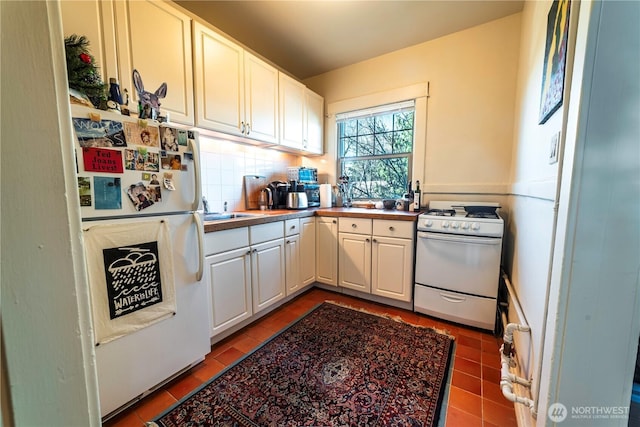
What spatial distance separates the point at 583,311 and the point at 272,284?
6.17ft

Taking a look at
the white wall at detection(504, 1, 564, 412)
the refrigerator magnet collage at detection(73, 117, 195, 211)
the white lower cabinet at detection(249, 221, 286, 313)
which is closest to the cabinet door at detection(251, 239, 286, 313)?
the white lower cabinet at detection(249, 221, 286, 313)

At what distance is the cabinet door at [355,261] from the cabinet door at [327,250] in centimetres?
7

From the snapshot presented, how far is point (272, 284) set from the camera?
2.12 meters

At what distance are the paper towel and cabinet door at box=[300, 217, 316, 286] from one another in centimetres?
43

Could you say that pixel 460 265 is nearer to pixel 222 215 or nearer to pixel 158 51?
pixel 222 215

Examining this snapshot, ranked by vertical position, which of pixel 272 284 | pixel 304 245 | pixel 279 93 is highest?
pixel 279 93

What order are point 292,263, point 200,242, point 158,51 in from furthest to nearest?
point 292,263
point 158,51
point 200,242

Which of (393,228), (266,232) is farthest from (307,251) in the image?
(393,228)

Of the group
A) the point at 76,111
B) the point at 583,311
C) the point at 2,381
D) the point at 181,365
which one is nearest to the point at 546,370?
the point at 583,311

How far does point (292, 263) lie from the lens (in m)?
2.34

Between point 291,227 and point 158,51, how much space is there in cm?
157

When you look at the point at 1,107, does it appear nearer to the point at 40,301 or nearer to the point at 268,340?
the point at 40,301

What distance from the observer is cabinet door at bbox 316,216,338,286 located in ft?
8.28

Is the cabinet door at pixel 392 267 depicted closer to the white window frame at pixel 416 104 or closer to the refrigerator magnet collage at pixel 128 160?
the white window frame at pixel 416 104
